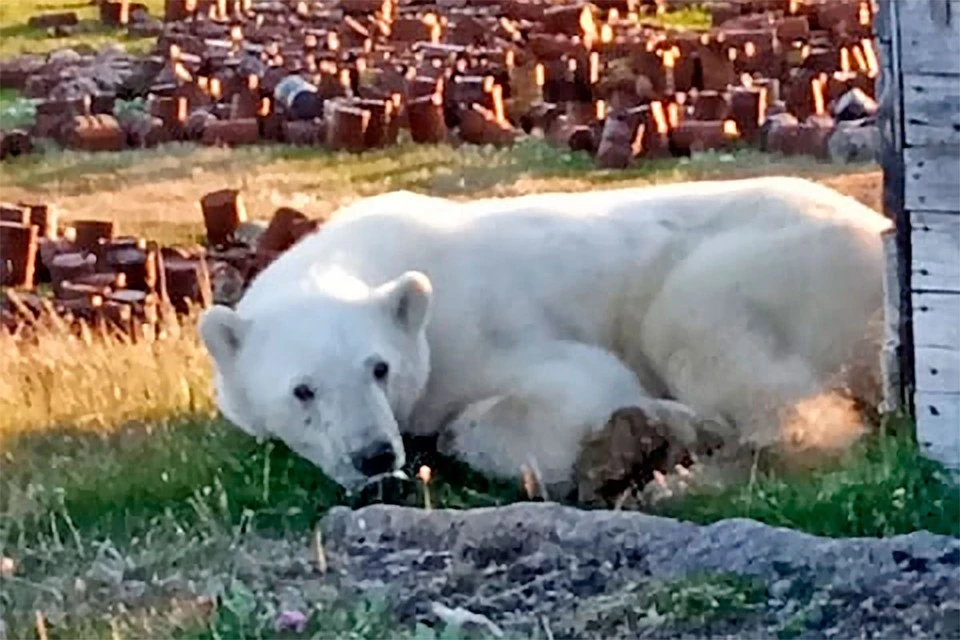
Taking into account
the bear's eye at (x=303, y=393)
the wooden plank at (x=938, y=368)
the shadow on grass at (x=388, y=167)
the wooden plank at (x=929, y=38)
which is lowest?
the shadow on grass at (x=388, y=167)

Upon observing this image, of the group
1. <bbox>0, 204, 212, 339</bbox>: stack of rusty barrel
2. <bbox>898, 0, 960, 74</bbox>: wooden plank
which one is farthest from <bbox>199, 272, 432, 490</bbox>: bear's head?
<bbox>0, 204, 212, 339</bbox>: stack of rusty barrel

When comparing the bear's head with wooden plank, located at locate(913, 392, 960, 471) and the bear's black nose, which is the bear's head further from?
wooden plank, located at locate(913, 392, 960, 471)

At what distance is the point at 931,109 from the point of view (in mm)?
5516

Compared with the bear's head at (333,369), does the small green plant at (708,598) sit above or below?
below

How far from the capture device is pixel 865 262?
6523mm

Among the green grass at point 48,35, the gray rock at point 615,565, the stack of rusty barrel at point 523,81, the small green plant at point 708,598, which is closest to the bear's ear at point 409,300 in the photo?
the gray rock at point 615,565

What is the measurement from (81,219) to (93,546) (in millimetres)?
6663

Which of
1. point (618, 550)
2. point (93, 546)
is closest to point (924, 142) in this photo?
point (618, 550)

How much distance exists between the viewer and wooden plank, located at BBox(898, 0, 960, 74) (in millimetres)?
5453

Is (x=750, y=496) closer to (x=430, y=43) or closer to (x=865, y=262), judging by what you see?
(x=865, y=262)

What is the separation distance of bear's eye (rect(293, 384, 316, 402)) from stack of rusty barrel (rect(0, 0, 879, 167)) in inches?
274

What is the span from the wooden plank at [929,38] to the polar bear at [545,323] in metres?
0.81

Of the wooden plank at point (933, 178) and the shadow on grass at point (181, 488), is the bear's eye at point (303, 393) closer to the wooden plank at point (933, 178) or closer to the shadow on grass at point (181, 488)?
the shadow on grass at point (181, 488)

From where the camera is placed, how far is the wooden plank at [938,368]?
Result: 5555 millimetres
